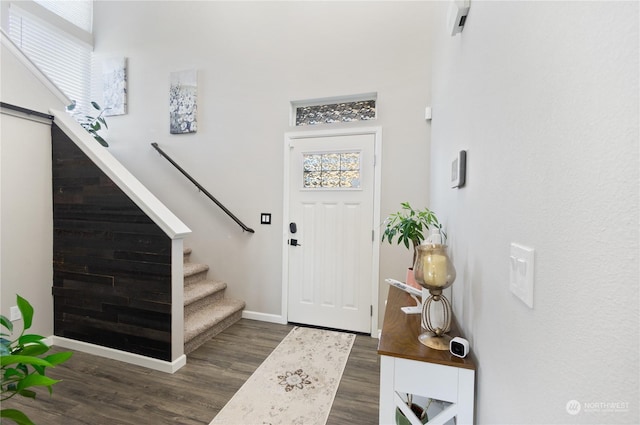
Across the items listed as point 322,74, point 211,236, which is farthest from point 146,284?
point 322,74

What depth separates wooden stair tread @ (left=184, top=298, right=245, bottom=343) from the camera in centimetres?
240

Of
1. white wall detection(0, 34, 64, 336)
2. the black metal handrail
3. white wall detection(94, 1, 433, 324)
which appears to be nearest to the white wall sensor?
white wall detection(94, 1, 433, 324)

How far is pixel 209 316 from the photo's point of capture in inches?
107

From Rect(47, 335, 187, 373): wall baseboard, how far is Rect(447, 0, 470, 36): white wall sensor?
8.97 ft

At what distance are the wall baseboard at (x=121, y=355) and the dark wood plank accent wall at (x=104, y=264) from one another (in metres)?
0.04

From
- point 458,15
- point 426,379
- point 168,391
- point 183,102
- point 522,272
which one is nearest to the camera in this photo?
point 522,272

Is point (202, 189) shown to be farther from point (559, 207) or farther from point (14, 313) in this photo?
point (559, 207)

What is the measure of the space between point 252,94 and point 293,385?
2792mm

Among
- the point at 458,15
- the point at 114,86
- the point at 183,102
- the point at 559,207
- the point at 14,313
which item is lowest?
the point at 14,313

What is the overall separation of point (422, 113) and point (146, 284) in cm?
274

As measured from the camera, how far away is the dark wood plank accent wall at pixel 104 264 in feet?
6.91

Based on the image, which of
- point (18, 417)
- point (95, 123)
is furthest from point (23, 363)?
point (95, 123)

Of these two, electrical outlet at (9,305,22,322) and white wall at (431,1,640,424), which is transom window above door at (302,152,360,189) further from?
electrical outlet at (9,305,22,322)

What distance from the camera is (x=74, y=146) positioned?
7.64ft
